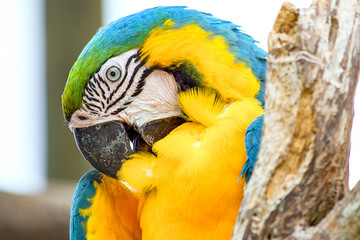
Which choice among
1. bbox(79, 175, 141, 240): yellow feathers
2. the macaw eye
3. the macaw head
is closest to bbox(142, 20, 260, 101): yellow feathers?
the macaw head

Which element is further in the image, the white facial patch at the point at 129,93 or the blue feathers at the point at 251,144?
the white facial patch at the point at 129,93

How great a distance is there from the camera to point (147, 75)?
97.2 inches

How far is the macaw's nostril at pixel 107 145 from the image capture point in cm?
249

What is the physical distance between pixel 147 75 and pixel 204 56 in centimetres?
28

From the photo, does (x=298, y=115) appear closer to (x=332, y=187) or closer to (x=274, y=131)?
(x=274, y=131)

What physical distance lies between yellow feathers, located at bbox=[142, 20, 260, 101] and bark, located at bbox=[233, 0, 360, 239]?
0.78 metres

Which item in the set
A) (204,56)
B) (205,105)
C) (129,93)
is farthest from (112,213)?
(204,56)

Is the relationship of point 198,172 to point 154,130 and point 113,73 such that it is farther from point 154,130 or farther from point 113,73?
point 113,73

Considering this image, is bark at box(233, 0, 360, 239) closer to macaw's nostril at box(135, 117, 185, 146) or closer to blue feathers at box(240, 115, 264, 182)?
blue feathers at box(240, 115, 264, 182)

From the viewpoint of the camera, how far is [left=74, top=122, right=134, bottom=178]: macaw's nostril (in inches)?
97.9

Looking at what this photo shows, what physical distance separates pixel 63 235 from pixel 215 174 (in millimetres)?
2566

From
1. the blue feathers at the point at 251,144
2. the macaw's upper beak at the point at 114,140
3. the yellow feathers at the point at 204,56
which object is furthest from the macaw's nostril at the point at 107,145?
the blue feathers at the point at 251,144

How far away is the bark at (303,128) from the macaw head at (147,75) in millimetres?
809

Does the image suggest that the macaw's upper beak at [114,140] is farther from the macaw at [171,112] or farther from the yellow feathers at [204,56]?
the yellow feathers at [204,56]
